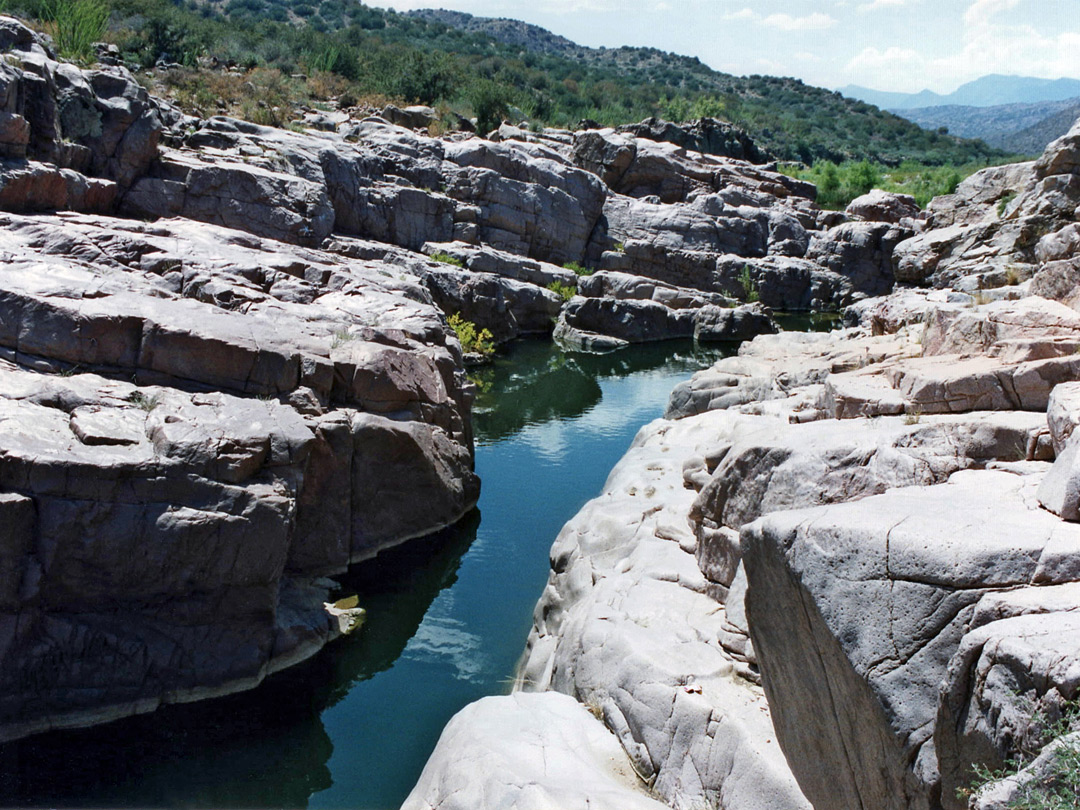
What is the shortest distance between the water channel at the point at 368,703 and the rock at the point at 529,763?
2337 millimetres

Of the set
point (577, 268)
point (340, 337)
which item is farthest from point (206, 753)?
point (577, 268)

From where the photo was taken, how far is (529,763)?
253 inches

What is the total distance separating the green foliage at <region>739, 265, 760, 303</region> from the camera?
121 feet

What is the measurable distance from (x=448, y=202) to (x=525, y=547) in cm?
2065

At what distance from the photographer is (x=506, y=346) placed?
1145 inches

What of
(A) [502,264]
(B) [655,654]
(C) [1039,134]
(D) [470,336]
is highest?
(C) [1039,134]

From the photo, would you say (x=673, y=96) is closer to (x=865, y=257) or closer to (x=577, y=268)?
(x=865, y=257)

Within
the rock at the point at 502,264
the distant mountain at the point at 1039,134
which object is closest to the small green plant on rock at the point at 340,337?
the rock at the point at 502,264

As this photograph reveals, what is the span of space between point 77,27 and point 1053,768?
31.8 metres

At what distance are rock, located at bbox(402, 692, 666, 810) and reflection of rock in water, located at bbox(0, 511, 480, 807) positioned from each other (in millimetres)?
2832

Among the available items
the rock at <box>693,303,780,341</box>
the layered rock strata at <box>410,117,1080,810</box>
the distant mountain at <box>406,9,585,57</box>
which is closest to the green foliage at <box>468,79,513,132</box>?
the rock at <box>693,303,780,341</box>

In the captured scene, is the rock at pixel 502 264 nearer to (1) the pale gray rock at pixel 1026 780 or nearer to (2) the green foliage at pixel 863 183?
(2) the green foliage at pixel 863 183

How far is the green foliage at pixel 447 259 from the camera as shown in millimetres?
29891

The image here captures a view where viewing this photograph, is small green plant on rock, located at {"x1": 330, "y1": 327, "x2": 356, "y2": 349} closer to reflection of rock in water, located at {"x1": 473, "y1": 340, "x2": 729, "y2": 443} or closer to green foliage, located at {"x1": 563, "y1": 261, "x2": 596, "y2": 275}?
reflection of rock in water, located at {"x1": 473, "y1": 340, "x2": 729, "y2": 443}
